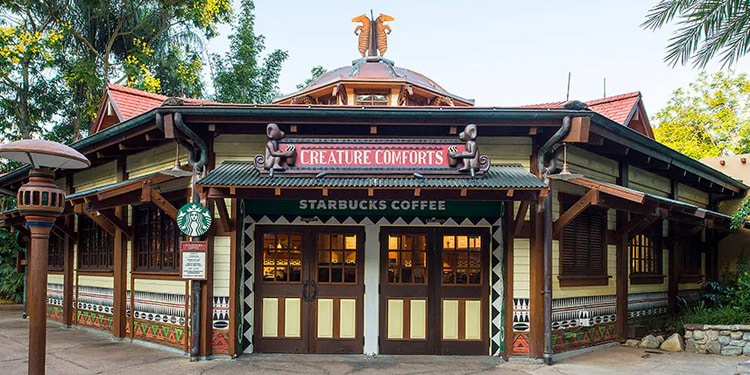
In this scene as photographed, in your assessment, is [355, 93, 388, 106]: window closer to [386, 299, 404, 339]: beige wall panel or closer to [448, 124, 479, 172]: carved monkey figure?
[448, 124, 479, 172]: carved monkey figure

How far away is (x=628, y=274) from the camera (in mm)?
10414

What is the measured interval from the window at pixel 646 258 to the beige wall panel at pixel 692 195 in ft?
5.55

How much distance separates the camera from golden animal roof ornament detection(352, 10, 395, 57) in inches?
544

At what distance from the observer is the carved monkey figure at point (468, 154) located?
25.6 ft

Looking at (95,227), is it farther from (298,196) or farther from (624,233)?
(624,233)

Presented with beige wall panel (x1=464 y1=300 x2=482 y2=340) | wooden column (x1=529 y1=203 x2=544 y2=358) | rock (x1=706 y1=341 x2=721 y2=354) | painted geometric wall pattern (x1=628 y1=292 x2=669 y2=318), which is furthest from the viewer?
painted geometric wall pattern (x1=628 y1=292 x2=669 y2=318)

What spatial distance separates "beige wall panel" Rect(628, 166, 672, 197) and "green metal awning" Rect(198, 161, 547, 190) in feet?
12.3

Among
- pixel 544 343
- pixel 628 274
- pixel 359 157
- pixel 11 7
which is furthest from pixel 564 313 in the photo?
pixel 11 7

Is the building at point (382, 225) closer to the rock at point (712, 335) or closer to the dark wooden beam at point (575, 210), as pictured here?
the dark wooden beam at point (575, 210)

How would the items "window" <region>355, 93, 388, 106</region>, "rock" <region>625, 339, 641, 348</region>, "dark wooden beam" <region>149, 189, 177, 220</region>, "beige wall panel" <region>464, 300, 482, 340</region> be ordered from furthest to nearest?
"window" <region>355, 93, 388, 106</region> < "rock" <region>625, 339, 641, 348</region> < "beige wall panel" <region>464, 300, 482, 340</region> < "dark wooden beam" <region>149, 189, 177, 220</region>

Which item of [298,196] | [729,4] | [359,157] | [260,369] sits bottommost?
[260,369]

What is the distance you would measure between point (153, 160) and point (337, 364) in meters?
4.46

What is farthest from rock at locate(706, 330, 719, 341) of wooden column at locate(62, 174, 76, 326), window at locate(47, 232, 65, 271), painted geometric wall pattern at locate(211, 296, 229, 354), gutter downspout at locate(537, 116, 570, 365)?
window at locate(47, 232, 65, 271)

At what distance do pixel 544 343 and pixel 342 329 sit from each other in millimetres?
2811
